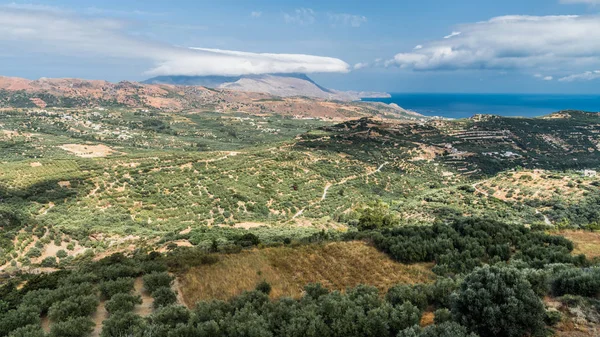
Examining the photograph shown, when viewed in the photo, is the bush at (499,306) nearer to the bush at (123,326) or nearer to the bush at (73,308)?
the bush at (123,326)

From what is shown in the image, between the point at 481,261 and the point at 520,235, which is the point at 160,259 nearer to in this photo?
the point at 481,261

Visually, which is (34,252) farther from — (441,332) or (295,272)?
Answer: (441,332)

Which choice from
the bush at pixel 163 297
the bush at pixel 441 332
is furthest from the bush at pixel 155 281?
the bush at pixel 441 332

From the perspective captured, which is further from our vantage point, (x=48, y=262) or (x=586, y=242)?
(x=48, y=262)

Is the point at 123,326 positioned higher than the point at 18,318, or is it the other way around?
the point at 123,326

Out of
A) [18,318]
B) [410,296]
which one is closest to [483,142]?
[410,296]

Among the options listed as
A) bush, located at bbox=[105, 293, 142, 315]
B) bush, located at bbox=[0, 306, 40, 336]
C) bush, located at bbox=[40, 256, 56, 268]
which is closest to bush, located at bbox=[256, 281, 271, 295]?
bush, located at bbox=[105, 293, 142, 315]
